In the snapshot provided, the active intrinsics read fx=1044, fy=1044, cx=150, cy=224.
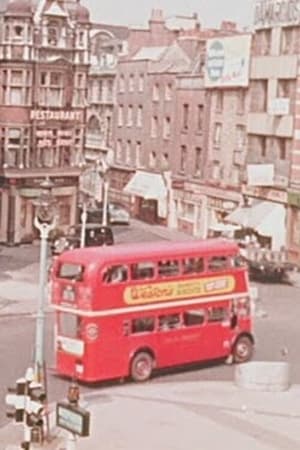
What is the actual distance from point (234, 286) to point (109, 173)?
40.0 metres

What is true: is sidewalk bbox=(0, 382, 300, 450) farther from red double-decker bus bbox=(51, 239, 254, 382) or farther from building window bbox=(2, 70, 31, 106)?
building window bbox=(2, 70, 31, 106)

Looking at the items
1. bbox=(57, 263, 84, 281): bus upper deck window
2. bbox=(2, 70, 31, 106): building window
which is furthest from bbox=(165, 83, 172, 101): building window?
bbox=(57, 263, 84, 281): bus upper deck window

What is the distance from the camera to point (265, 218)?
4875 cm

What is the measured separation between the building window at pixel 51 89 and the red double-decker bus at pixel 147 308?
24.5m

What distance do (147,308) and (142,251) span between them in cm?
145

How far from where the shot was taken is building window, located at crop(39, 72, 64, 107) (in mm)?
50875

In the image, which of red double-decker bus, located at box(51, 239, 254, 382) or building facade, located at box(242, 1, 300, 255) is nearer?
red double-decker bus, located at box(51, 239, 254, 382)

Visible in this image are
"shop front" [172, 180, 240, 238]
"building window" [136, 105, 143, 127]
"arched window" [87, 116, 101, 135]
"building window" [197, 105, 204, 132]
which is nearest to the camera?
"shop front" [172, 180, 240, 238]

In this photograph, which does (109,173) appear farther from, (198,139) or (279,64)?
(279,64)

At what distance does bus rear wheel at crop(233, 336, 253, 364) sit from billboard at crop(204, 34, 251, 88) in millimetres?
25602

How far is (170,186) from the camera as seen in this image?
59219 mm

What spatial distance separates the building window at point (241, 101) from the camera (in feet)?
173

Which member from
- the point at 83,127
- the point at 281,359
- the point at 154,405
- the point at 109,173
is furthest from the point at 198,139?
the point at 154,405

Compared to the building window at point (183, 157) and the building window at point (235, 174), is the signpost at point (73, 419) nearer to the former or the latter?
the building window at point (235, 174)
